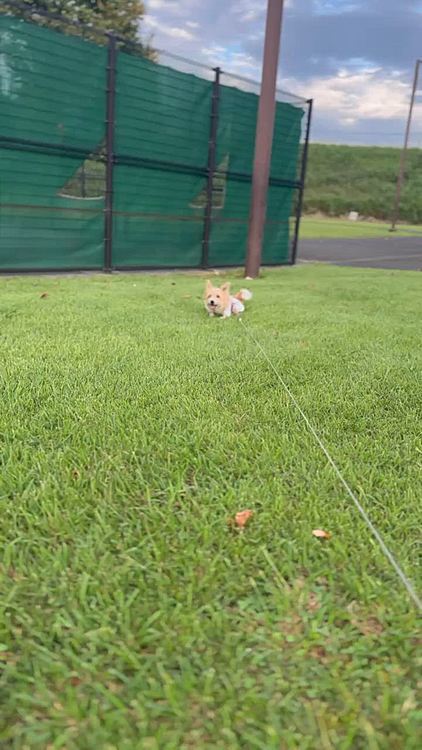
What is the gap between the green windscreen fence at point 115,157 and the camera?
6.20 meters

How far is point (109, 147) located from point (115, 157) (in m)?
0.14

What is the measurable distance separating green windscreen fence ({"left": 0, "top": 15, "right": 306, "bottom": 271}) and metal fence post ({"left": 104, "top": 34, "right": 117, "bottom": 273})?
0.05 feet

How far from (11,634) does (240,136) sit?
8.62 metres

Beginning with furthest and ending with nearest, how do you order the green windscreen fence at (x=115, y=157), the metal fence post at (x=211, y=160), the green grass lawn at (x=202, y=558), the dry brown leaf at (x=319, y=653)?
the metal fence post at (x=211, y=160) < the green windscreen fence at (x=115, y=157) < the dry brown leaf at (x=319, y=653) < the green grass lawn at (x=202, y=558)

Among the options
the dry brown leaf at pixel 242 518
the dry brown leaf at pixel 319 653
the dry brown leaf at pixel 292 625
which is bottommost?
the dry brown leaf at pixel 319 653

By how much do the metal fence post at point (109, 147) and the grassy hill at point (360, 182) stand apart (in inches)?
1517

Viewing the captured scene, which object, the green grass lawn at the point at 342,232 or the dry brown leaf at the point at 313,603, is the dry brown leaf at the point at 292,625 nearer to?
the dry brown leaf at the point at 313,603

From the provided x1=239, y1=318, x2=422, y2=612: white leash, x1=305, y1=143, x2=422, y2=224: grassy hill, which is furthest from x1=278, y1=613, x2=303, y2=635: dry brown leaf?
x1=305, y1=143, x2=422, y2=224: grassy hill

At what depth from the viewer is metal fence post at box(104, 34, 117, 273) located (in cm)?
669

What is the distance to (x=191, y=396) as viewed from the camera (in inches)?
90.5

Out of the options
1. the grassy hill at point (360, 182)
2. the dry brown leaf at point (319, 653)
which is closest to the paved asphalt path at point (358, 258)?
the dry brown leaf at point (319, 653)

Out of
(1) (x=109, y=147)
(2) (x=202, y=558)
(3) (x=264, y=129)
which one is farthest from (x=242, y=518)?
(3) (x=264, y=129)

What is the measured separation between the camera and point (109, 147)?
686 cm

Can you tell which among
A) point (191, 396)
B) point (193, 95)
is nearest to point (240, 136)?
point (193, 95)
